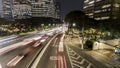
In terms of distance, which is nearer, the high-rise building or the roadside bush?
the roadside bush

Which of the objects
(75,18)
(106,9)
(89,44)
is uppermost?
(106,9)

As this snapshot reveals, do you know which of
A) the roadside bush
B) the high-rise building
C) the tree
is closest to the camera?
the roadside bush

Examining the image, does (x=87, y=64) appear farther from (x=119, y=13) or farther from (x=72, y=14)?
(x=119, y=13)

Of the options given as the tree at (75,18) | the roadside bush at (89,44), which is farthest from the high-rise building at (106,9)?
the roadside bush at (89,44)

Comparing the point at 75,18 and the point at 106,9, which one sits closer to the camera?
the point at 75,18

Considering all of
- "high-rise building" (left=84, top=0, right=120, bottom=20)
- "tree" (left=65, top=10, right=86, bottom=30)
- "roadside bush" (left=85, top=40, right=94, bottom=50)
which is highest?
"high-rise building" (left=84, top=0, right=120, bottom=20)

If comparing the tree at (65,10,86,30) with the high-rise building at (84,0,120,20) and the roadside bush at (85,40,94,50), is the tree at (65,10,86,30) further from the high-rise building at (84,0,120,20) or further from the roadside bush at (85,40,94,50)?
the roadside bush at (85,40,94,50)

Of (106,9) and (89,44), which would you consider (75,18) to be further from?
(89,44)

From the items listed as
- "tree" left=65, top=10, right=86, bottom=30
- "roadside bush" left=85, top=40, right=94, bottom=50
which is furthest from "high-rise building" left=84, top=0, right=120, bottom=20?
"roadside bush" left=85, top=40, right=94, bottom=50

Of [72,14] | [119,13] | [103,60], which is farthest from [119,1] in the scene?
[103,60]

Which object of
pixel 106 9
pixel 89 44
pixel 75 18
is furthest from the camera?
pixel 106 9

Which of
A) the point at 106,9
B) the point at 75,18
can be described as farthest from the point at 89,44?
the point at 106,9

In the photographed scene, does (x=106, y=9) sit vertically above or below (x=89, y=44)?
above

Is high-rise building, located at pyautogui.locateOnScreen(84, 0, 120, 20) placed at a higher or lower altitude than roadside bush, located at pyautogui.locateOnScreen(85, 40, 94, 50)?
higher
